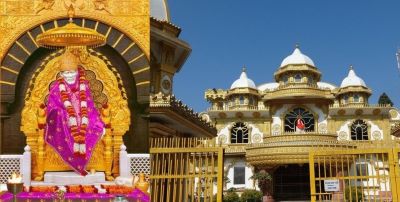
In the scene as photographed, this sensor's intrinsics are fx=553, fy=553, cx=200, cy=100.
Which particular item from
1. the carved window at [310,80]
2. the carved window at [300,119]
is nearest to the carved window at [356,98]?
the carved window at [310,80]

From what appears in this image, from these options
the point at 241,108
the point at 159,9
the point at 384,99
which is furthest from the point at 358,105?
the point at 159,9

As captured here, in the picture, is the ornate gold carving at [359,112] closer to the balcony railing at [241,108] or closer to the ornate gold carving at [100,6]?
the balcony railing at [241,108]

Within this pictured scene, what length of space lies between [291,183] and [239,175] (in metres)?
3.58

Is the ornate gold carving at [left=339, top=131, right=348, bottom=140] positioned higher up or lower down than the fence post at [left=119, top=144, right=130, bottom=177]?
higher up

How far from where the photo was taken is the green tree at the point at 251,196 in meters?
32.2

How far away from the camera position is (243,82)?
40656 millimetres

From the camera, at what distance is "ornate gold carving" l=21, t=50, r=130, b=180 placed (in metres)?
9.69

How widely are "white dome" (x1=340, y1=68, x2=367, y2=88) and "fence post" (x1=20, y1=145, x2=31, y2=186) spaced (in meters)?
33.2

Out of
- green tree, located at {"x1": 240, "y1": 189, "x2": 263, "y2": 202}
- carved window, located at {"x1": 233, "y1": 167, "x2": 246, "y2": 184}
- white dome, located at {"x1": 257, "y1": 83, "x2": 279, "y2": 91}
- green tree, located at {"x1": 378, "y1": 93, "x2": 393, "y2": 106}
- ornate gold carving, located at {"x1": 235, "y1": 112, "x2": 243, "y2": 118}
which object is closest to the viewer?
green tree, located at {"x1": 240, "y1": 189, "x2": 263, "y2": 202}

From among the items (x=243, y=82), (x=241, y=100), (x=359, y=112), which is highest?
(x=243, y=82)

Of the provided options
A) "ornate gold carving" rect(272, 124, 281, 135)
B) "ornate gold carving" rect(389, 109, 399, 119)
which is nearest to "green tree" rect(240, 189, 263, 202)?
"ornate gold carving" rect(272, 124, 281, 135)

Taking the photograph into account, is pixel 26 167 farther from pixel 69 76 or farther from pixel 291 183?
pixel 291 183

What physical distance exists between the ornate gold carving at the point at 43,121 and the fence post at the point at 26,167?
109 mm

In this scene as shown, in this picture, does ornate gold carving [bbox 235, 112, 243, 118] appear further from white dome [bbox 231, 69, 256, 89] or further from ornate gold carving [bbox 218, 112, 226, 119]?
white dome [bbox 231, 69, 256, 89]
